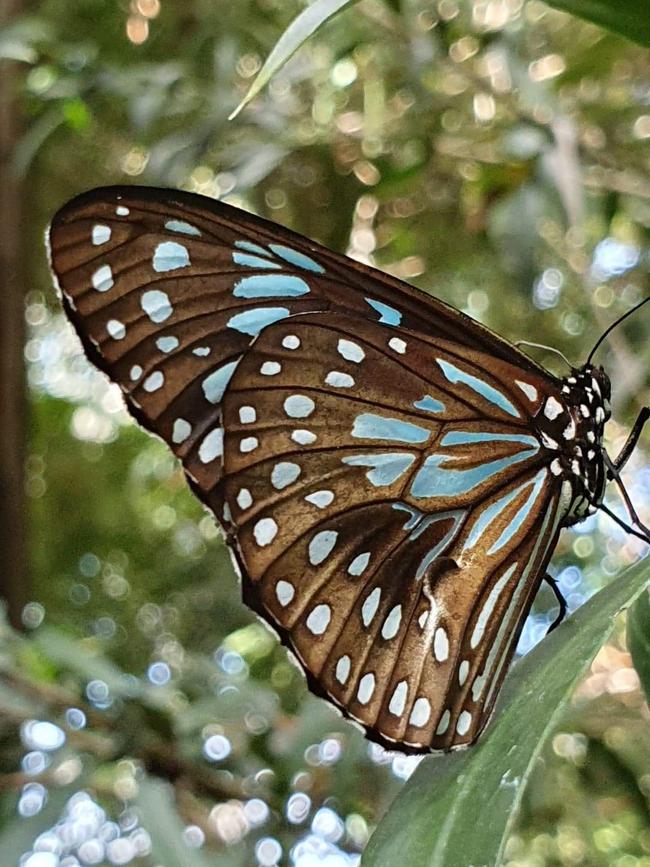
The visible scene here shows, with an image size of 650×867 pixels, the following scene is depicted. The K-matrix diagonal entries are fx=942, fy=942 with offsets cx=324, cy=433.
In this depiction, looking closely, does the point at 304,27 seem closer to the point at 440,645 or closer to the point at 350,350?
the point at 350,350

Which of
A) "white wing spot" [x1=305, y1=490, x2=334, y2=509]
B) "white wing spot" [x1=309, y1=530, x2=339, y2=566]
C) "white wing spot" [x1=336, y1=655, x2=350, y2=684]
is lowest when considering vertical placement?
"white wing spot" [x1=336, y1=655, x2=350, y2=684]

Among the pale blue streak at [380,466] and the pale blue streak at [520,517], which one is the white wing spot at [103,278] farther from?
the pale blue streak at [520,517]

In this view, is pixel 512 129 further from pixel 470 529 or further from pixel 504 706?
pixel 504 706

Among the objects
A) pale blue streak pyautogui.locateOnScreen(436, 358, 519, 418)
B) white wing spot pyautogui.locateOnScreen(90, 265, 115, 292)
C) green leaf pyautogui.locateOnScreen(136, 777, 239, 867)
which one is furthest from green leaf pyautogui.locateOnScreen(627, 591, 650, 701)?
green leaf pyautogui.locateOnScreen(136, 777, 239, 867)

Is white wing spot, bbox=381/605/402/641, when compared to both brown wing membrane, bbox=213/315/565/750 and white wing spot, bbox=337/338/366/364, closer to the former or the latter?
brown wing membrane, bbox=213/315/565/750

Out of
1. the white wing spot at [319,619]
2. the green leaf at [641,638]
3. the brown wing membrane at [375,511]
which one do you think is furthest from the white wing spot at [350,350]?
the green leaf at [641,638]

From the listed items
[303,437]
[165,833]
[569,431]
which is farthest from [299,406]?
[165,833]
